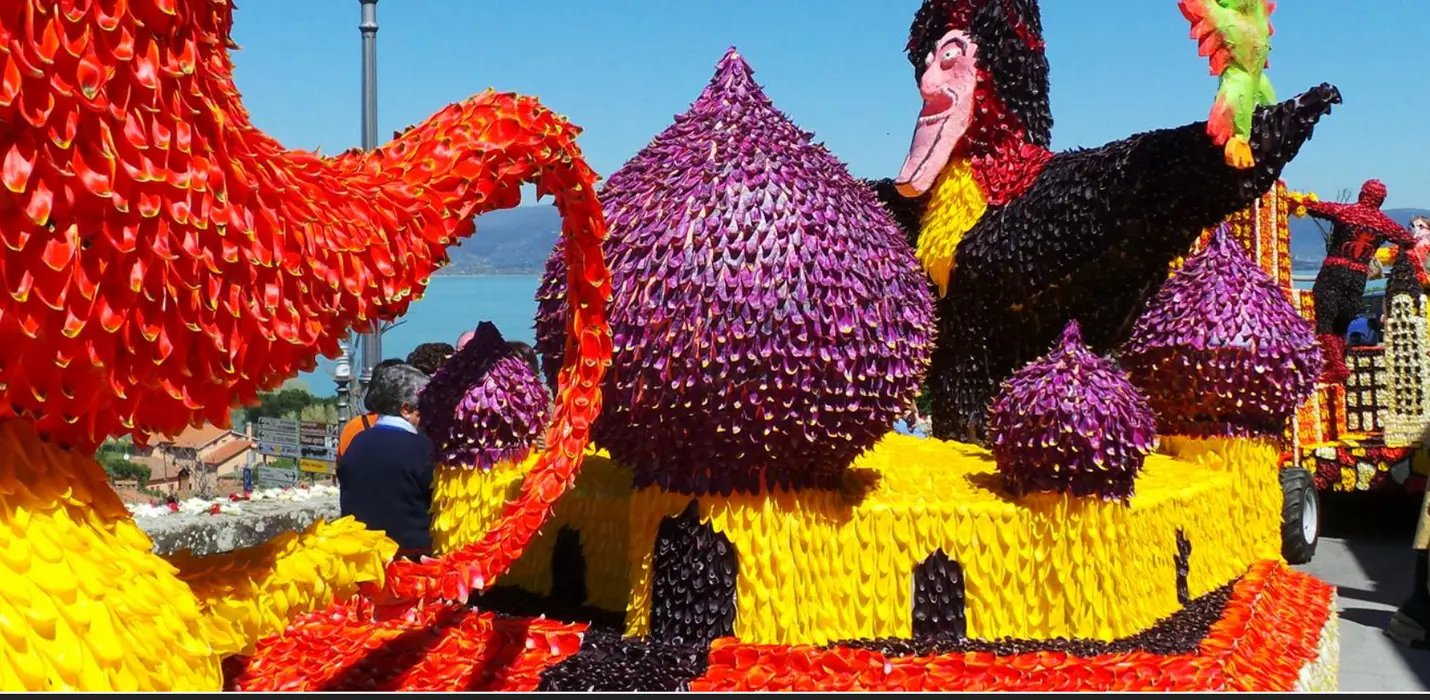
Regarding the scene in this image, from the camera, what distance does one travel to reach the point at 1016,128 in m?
5.54

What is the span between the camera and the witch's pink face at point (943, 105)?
17.8 feet

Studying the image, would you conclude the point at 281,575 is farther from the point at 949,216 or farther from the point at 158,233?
the point at 949,216

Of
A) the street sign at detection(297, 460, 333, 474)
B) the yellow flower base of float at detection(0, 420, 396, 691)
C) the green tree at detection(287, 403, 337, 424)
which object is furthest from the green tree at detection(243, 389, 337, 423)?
the yellow flower base of float at detection(0, 420, 396, 691)

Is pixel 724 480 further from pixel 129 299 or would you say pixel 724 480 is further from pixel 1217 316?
pixel 1217 316

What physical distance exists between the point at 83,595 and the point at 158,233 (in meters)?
0.56

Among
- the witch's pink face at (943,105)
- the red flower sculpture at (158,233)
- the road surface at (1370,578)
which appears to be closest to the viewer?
the red flower sculpture at (158,233)

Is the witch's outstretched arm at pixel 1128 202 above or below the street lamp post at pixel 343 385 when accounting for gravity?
above

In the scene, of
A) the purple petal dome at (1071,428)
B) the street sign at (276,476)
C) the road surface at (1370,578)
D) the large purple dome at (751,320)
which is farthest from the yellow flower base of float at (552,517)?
the street sign at (276,476)

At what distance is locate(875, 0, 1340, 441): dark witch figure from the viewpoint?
15.9 ft

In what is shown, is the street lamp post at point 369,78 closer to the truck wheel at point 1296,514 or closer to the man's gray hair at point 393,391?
the man's gray hair at point 393,391

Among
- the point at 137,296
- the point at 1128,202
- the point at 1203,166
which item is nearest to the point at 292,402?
the point at 1128,202

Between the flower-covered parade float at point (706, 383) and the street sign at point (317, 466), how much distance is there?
15.1 ft

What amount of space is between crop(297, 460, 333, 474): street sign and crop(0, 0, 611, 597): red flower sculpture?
22.7 feet

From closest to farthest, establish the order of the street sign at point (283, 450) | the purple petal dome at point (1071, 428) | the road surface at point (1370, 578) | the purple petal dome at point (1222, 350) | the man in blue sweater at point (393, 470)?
the purple petal dome at point (1071, 428) → the man in blue sweater at point (393, 470) → the purple petal dome at point (1222, 350) → the road surface at point (1370, 578) → the street sign at point (283, 450)
